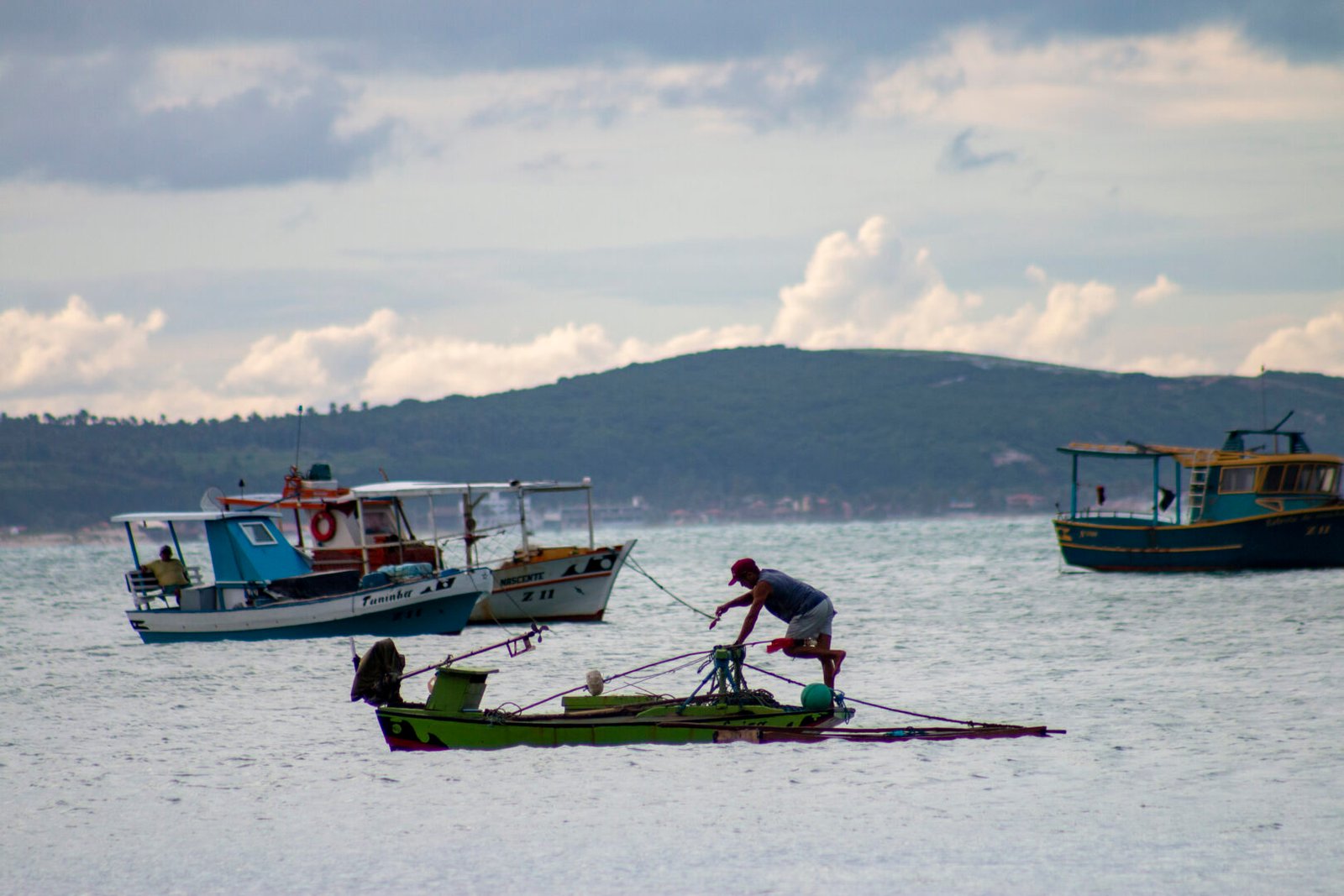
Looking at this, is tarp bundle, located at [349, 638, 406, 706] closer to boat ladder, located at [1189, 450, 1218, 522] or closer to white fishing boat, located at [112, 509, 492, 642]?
white fishing boat, located at [112, 509, 492, 642]

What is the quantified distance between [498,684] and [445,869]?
518 inches

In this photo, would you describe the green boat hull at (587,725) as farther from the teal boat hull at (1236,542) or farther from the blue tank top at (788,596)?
the teal boat hull at (1236,542)

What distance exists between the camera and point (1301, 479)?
4806 centimetres

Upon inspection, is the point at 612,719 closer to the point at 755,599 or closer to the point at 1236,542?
the point at 755,599

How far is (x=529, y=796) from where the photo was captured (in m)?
15.7

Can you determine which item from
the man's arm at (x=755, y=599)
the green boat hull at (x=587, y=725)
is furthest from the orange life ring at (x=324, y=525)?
the man's arm at (x=755, y=599)

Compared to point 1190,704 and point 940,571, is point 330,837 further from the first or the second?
point 940,571

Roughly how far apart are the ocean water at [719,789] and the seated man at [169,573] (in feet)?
15.8

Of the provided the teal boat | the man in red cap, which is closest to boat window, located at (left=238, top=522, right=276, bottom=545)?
the man in red cap

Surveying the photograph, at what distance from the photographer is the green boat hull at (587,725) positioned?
17719mm

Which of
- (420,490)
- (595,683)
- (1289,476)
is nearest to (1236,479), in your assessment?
(1289,476)

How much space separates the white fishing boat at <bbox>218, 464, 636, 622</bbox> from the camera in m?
36.5

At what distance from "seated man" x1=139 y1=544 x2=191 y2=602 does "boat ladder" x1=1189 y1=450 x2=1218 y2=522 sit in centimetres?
3152

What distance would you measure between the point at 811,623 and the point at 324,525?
67.1ft
